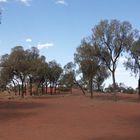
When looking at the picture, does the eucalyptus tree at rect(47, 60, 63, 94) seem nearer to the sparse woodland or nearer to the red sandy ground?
the sparse woodland

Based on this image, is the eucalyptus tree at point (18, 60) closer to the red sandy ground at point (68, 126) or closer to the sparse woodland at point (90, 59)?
the sparse woodland at point (90, 59)

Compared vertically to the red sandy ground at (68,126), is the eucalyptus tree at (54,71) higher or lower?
higher

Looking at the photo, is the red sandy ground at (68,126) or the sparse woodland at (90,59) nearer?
the red sandy ground at (68,126)

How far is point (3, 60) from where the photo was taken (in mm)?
76562

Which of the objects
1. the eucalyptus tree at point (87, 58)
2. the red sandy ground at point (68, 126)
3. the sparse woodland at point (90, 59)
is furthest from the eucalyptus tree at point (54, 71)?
the red sandy ground at point (68, 126)

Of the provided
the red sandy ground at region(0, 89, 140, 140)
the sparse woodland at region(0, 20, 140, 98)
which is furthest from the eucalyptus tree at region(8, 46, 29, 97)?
the red sandy ground at region(0, 89, 140, 140)

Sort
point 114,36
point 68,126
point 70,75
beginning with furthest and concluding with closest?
point 70,75, point 114,36, point 68,126

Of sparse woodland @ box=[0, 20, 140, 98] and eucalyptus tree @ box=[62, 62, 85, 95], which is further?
eucalyptus tree @ box=[62, 62, 85, 95]

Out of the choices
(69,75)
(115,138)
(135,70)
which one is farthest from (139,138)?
(69,75)

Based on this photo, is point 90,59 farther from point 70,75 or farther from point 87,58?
point 70,75

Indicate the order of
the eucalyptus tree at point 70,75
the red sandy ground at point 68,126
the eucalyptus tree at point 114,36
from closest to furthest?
the red sandy ground at point 68,126
the eucalyptus tree at point 114,36
the eucalyptus tree at point 70,75

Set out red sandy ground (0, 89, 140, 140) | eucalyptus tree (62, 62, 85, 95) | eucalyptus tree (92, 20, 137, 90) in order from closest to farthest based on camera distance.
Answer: red sandy ground (0, 89, 140, 140), eucalyptus tree (92, 20, 137, 90), eucalyptus tree (62, 62, 85, 95)

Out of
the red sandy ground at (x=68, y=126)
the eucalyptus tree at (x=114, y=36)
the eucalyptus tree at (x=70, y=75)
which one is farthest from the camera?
the eucalyptus tree at (x=70, y=75)

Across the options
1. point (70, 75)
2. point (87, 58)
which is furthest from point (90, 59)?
point (70, 75)
